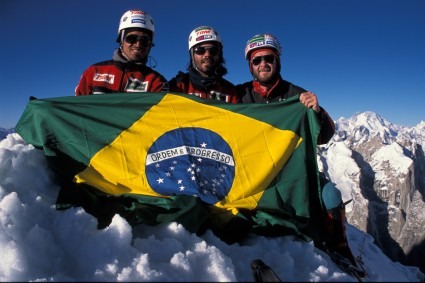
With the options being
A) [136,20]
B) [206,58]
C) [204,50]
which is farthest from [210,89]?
[136,20]

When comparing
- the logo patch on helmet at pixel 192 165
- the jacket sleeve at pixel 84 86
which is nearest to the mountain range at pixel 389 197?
the logo patch on helmet at pixel 192 165

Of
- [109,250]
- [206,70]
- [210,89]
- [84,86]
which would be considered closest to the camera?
[109,250]

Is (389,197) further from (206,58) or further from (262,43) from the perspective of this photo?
(206,58)

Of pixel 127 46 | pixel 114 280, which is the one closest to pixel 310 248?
pixel 114 280

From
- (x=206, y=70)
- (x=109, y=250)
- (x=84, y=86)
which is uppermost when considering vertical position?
(x=206, y=70)

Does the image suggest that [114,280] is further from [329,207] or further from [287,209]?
[329,207]

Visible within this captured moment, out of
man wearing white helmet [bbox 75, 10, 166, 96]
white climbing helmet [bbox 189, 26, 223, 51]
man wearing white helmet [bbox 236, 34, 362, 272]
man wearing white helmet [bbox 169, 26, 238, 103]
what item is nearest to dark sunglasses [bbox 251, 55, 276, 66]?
man wearing white helmet [bbox 236, 34, 362, 272]
